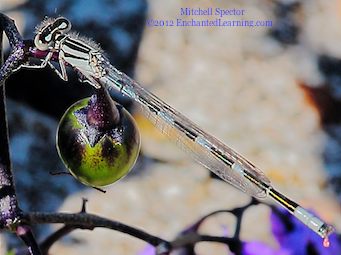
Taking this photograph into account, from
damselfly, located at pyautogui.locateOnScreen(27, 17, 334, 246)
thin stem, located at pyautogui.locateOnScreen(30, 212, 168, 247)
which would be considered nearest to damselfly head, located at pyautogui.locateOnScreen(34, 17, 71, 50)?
damselfly, located at pyautogui.locateOnScreen(27, 17, 334, 246)

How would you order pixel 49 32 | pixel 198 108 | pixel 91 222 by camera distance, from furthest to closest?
pixel 198 108
pixel 91 222
pixel 49 32

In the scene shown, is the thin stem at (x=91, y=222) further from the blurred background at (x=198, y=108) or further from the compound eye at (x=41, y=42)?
the compound eye at (x=41, y=42)

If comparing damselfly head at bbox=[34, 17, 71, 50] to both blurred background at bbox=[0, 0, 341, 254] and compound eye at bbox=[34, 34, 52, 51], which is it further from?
blurred background at bbox=[0, 0, 341, 254]

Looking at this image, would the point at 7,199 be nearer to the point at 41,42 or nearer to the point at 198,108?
the point at 41,42

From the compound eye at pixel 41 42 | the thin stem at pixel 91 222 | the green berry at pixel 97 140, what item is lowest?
the thin stem at pixel 91 222

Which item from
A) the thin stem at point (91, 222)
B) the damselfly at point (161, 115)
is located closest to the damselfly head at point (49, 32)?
the damselfly at point (161, 115)

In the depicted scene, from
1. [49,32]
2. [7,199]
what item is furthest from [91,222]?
[49,32]
